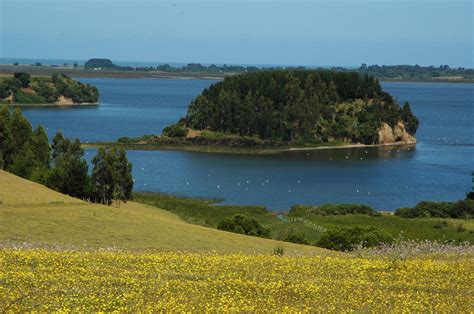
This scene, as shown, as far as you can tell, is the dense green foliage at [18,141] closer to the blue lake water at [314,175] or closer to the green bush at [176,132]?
the blue lake water at [314,175]

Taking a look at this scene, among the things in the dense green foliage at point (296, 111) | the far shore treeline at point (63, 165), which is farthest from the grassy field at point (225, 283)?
the dense green foliage at point (296, 111)

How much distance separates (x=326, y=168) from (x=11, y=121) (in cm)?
6641

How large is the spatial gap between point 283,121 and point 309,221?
104107 mm

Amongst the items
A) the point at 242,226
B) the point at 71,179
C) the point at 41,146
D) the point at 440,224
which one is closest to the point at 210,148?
the point at 41,146

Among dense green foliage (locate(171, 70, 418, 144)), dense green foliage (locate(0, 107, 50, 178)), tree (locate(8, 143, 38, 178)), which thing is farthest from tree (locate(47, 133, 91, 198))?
dense green foliage (locate(171, 70, 418, 144))

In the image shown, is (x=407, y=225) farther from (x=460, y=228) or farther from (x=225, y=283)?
(x=225, y=283)

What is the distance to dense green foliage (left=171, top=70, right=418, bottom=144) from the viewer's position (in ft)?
570

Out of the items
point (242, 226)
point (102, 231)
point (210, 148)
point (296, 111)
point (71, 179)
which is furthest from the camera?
point (296, 111)

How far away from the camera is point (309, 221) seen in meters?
71.2

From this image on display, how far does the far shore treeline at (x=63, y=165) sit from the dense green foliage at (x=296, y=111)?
297ft

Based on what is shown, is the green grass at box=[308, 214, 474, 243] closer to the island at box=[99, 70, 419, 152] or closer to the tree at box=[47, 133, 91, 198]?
the tree at box=[47, 133, 91, 198]

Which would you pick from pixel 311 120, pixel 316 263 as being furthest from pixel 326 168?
pixel 316 263

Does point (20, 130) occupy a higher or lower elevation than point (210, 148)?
higher

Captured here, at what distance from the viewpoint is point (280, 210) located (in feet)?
287
